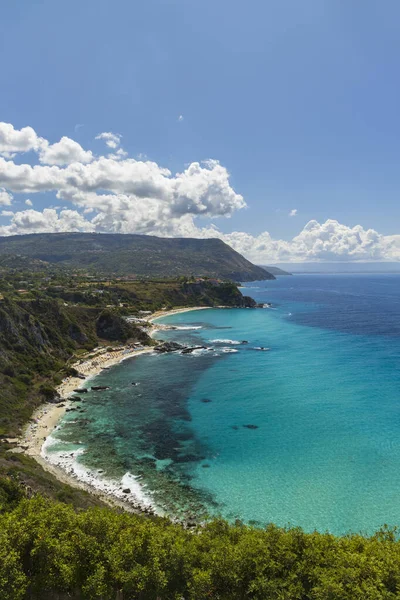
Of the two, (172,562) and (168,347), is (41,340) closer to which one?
(168,347)

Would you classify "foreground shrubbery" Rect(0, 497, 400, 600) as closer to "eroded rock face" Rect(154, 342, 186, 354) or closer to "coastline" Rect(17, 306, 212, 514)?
"coastline" Rect(17, 306, 212, 514)

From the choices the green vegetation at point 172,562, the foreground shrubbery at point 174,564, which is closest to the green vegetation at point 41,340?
the green vegetation at point 172,562

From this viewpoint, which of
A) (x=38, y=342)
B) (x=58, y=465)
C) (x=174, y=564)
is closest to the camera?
(x=174, y=564)

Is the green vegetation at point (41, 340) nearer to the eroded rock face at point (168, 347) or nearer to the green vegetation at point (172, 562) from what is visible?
the eroded rock face at point (168, 347)

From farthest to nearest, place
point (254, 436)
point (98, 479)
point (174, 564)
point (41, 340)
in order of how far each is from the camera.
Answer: point (41, 340) → point (254, 436) → point (98, 479) → point (174, 564)

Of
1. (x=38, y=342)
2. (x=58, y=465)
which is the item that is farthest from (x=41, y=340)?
(x=58, y=465)
